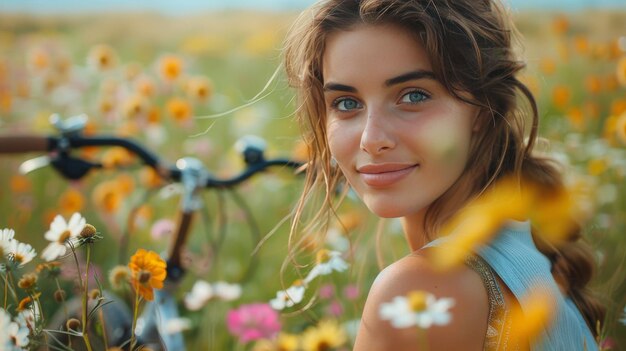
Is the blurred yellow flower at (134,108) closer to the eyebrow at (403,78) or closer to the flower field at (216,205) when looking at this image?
the flower field at (216,205)

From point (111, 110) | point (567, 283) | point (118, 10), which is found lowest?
point (118, 10)

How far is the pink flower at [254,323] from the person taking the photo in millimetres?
2080

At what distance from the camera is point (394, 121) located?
4.85 feet

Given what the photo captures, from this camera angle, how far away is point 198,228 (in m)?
3.59

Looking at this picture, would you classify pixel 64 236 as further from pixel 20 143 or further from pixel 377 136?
pixel 20 143

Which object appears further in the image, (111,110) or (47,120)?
(47,120)

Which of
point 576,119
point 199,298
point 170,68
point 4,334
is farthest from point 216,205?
point 4,334

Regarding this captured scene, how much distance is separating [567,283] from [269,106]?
328cm

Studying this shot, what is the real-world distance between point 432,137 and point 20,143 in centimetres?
108

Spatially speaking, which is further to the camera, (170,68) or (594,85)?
(594,85)

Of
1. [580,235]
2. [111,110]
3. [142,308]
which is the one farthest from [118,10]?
[580,235]

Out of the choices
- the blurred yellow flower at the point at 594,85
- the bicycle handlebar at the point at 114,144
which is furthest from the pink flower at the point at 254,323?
the blurred yellow flower at the point at 594,85

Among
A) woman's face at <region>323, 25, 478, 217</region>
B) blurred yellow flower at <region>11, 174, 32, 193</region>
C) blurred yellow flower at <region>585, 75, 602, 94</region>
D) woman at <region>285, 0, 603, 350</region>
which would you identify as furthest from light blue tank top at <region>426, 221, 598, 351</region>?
blurred yellow flower at <region>11, 174, 32, 193</region>

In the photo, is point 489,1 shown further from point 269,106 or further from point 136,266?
point 269,106
